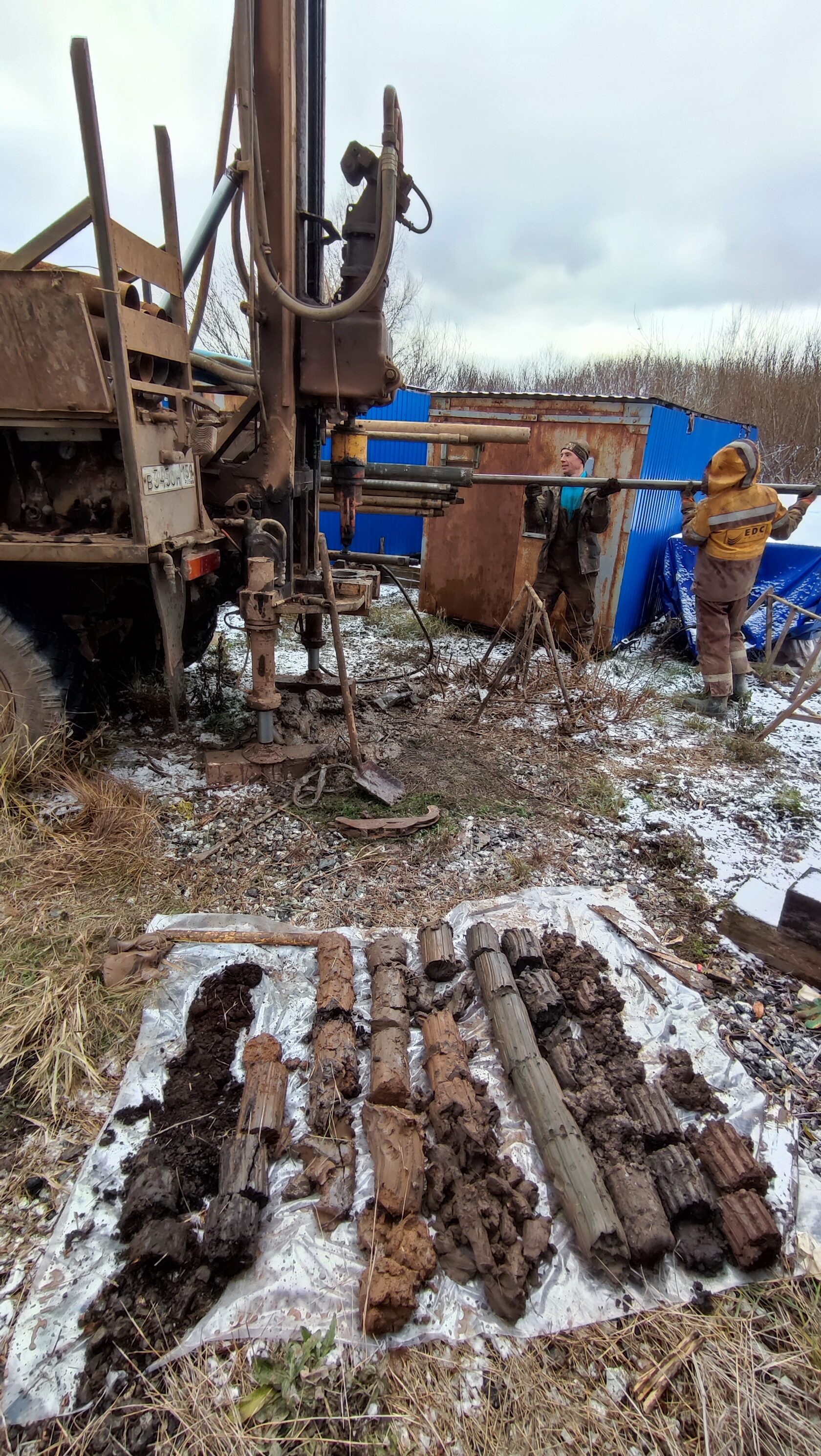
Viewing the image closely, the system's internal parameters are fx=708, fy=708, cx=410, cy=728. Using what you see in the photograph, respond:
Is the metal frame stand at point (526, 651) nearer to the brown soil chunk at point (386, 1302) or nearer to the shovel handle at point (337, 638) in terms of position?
the shovel handle at point (337, 638)

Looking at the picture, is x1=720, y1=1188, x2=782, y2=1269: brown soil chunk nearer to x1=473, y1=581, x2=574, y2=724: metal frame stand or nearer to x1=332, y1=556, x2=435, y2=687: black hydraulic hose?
x1=473, y1=581, x2=574, y2=724: metal frame stand

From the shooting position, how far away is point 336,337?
3.79 m

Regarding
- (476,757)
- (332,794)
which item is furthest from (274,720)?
(476,757)

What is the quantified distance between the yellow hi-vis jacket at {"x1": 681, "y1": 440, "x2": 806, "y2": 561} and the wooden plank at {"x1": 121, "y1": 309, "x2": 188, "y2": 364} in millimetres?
3875

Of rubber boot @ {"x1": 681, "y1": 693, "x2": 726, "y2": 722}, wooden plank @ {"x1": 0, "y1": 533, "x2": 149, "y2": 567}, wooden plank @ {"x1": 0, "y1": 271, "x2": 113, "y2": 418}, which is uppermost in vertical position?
wooden plank @ {"x1": 0, "y1": 271, "x2": 113, "y2": 418}

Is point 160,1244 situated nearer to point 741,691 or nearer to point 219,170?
point 219,170

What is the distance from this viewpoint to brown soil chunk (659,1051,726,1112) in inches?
86.4

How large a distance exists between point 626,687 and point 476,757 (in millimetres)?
1930

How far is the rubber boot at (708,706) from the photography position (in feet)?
18.6

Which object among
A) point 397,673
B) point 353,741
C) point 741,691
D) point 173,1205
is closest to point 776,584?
point 741,691

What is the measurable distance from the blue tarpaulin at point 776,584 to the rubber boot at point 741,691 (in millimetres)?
985

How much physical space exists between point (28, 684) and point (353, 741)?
1669mm

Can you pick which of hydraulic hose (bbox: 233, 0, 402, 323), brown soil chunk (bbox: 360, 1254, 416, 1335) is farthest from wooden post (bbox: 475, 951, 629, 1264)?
hydraulic hose (bbox: 233, 0, 402, 323)

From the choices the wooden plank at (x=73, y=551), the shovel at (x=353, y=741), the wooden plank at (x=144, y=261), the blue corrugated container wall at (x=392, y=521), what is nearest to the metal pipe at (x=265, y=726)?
the shovel at (x=353, y=741)
